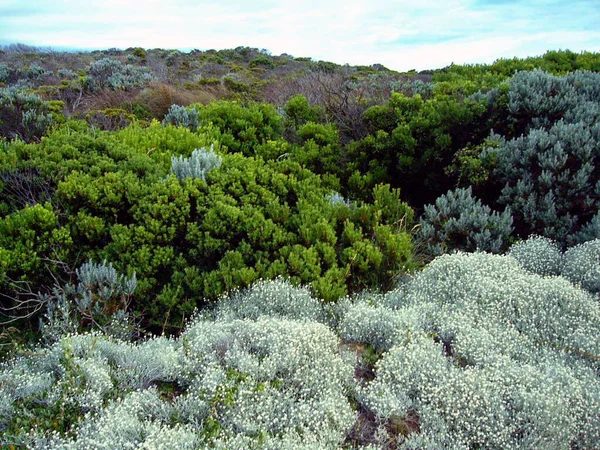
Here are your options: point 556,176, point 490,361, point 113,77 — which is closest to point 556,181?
point 556,176

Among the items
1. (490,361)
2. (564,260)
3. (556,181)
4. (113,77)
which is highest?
(113,77)

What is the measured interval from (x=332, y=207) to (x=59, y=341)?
2785mm

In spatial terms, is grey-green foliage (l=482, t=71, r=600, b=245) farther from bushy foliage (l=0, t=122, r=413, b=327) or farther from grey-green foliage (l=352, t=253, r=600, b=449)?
bushy foliage (l=0, t=122, r=413, b=327)

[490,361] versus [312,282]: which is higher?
[312,282]

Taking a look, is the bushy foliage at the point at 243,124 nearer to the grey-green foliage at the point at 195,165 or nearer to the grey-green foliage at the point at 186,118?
the grey-green foliage at the point at 186,118

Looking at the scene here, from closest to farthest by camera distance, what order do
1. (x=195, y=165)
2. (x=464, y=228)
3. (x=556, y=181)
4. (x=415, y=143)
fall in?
1. (x=195, y=165)
2. (x=464, y=228)
3. (x=556, y=181)
4. (x=415, y=143)

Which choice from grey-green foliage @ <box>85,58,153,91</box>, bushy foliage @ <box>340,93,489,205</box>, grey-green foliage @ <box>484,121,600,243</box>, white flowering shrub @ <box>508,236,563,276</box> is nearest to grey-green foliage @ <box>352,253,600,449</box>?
white flowering shrub @ <box>508,236,563,276</box>

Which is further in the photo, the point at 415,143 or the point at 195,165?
the point at 415,143

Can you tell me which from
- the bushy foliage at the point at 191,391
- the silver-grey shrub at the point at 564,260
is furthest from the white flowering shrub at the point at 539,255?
the bushy foliage at the point at 191,391

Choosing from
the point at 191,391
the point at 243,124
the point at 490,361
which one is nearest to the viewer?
the point at 191,391

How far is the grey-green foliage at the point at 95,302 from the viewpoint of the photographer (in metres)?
3.73

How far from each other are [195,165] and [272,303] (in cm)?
177

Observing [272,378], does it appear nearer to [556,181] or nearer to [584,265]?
[584,265]

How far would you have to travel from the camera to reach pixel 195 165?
4848 millimetres
